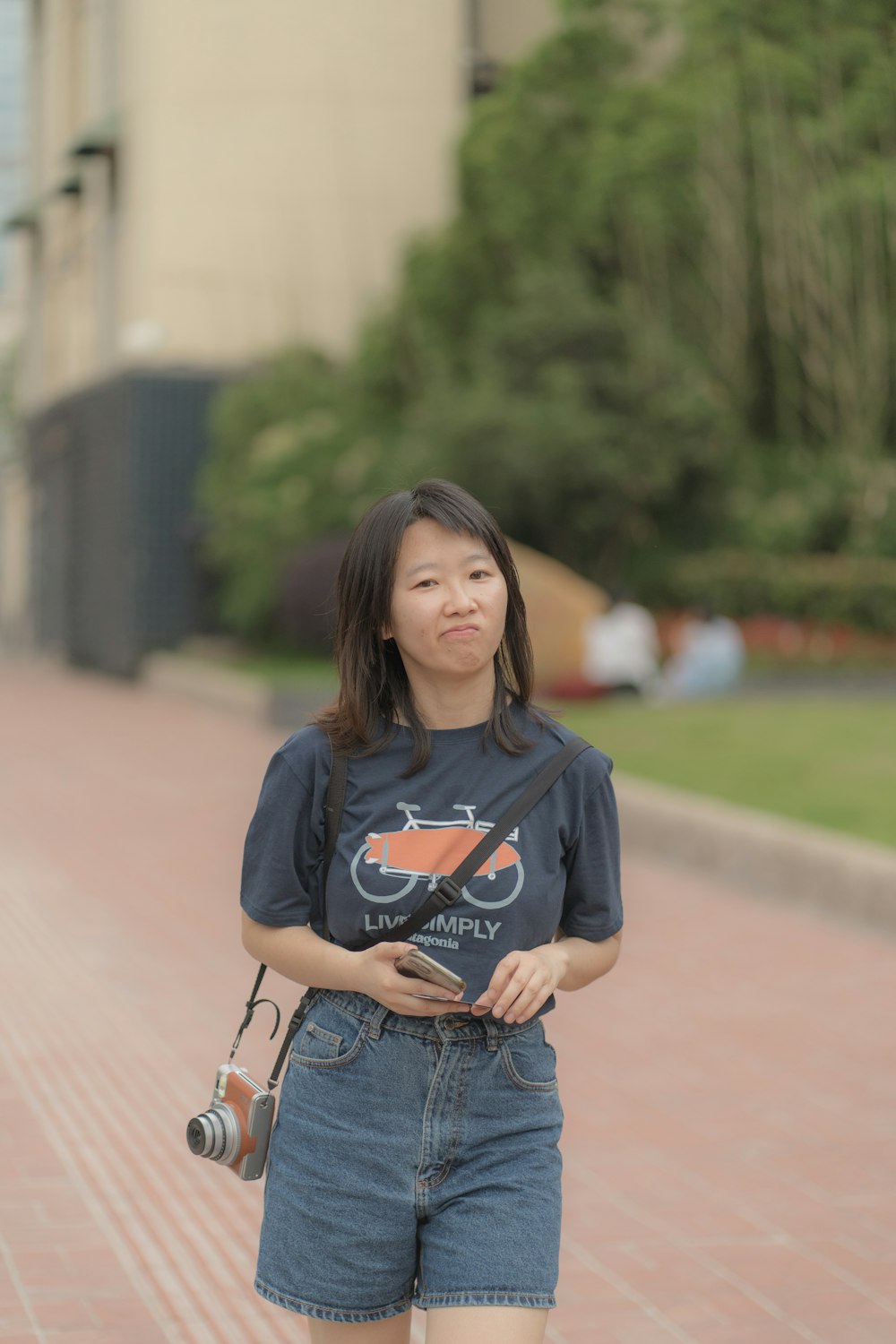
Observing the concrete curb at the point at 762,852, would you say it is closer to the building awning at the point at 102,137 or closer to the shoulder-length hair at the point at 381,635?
the shoulder-length hair at the point at 381,635

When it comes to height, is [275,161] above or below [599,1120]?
above

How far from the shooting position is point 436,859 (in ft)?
8.13

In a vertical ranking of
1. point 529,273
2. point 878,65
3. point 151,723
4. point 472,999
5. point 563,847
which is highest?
point 878,65

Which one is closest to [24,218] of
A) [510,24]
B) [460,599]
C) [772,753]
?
[510,24]

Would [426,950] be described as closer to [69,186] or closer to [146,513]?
[146,513]

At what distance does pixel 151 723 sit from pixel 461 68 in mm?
14457

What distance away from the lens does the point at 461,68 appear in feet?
96.1

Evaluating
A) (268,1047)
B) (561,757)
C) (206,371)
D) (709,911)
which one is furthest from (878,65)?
(561,757)

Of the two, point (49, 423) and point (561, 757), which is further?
point (49, 423)

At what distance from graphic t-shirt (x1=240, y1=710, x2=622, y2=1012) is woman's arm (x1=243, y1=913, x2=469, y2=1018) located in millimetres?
31

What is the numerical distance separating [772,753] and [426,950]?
1008cm

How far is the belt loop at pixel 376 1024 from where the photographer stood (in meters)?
2.48

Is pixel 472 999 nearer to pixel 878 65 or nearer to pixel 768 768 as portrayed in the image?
pixel 768 768

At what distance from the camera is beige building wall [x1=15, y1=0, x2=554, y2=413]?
28078 millimetres
